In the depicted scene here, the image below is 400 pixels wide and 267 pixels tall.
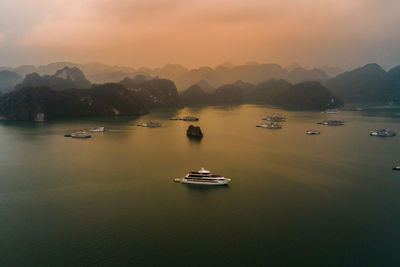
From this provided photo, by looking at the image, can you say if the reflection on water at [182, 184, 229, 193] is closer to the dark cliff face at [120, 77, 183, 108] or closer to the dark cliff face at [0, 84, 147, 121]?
the dark cliff face at [0, 84, 147, 121]

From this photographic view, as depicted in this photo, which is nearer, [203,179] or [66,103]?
[203,179]

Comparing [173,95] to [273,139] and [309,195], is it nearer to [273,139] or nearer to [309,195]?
[273,139]

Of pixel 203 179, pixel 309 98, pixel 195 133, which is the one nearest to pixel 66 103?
pixel 195 133

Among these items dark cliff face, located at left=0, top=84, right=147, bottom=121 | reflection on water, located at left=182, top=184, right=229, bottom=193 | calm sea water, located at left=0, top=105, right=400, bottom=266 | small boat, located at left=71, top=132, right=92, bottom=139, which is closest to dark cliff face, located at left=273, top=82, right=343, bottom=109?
dark cliff face, located at left=0, top=84, right=147, bottom=121

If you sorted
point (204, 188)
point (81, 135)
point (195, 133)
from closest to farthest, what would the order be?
1. point (204, 188)
2. point (81, 135)
3. point (195, 133)

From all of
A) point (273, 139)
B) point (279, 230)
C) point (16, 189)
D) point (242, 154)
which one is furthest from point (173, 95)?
point (279, 230)

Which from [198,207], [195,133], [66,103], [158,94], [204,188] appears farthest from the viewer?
[158,94]

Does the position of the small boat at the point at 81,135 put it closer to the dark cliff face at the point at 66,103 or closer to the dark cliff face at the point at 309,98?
the dark cliff face at the point at 66,103

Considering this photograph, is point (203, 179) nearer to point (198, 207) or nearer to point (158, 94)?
point (198, 207)
